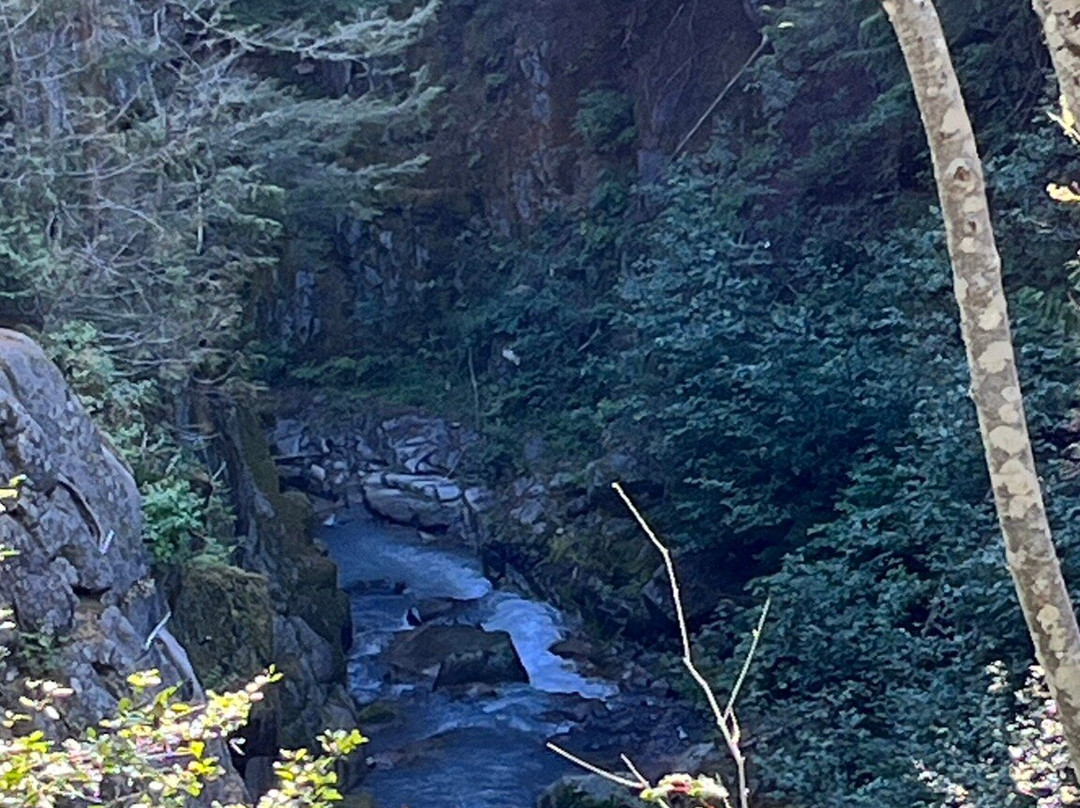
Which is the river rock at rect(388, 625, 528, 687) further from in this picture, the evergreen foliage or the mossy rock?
the mossy rock

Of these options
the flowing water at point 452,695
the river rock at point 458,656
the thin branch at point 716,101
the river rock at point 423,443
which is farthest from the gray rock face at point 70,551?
the river rock at point 423,443

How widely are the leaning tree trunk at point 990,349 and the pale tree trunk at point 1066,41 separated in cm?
21

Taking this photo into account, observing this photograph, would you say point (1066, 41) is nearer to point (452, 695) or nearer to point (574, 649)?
point (452, 695)

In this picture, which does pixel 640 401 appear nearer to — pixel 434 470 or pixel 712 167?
pixel 712 167

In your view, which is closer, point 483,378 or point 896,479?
point 896,479

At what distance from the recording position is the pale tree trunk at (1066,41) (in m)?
1.89

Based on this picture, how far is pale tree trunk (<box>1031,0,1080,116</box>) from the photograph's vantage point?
1.89 metres

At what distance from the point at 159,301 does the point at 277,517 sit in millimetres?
2718

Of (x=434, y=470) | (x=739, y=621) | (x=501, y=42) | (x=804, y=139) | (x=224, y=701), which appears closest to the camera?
(x=224, y=701)

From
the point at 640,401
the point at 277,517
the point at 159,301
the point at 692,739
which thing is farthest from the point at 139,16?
the point at 692,739

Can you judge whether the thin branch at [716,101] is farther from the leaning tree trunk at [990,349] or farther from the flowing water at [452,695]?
the leaning tree trunk at [990,349]

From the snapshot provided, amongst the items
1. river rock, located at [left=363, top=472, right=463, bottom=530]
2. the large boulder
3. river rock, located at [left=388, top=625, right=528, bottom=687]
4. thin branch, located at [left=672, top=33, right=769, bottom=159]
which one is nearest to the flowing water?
river rock, located at [left=388, top=625, right=528, bottom=687]

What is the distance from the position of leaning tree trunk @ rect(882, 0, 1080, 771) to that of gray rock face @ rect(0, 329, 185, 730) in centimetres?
380

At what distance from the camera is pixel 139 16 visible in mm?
9070
